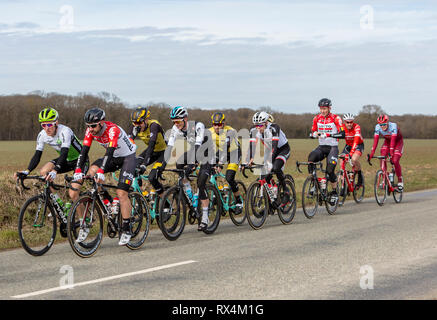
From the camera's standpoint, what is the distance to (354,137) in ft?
51.5

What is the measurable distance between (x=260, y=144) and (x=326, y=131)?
270 centimetres

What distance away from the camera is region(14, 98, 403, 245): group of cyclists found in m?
8.88

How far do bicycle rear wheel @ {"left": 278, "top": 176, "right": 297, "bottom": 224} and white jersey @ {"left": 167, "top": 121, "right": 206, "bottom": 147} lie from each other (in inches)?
98.9

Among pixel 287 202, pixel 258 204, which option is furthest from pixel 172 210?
pixel 287 202

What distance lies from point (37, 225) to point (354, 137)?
977cm

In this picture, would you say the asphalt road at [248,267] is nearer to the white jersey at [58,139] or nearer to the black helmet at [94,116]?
the white jersey at [58,139]

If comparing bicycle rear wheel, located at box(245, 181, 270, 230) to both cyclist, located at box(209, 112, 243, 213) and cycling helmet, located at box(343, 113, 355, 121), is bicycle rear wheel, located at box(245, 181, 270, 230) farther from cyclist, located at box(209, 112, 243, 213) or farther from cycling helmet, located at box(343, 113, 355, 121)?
cycling helmet, located at box(343, 113, 355, 121)

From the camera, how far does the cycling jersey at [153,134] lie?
10791 mm

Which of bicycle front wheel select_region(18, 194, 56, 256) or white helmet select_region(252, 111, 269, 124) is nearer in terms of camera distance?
bicycle front wheel select_region(18, 194, 56, 256)

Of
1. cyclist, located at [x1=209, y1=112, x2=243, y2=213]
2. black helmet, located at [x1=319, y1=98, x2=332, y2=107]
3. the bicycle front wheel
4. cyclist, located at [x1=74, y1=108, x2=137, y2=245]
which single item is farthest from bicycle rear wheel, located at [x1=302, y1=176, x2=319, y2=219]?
the bicycle front wheel

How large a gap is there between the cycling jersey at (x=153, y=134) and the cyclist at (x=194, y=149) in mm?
486

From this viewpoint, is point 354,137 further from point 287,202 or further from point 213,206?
point 213,206

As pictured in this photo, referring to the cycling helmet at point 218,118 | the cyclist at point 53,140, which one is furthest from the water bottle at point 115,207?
the cycling helmet at point 218,118

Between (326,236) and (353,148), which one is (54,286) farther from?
(353,148)
